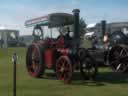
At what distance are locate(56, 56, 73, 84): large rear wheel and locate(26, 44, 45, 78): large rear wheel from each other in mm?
1059

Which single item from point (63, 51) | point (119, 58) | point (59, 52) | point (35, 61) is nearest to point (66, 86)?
point (63, 51)

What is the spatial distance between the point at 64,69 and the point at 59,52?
3.40 feet

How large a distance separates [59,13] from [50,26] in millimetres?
552

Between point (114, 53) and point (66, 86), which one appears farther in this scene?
point (114, 53)

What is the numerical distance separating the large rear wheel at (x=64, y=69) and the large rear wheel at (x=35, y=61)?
3.47ft

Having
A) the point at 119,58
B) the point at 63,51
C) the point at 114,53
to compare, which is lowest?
the point at 119,58

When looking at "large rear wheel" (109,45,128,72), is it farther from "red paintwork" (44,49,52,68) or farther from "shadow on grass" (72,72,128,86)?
"red paintwork" (44,49,52,68)

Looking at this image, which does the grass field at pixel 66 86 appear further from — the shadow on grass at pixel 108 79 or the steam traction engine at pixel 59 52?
the steam traction engine at pixel 59 52

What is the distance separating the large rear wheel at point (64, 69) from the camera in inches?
415

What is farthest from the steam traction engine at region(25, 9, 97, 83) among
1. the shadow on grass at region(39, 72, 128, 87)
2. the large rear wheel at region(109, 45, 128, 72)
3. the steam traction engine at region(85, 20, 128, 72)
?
the large rear wheel at region(109, 45, 128, 72)

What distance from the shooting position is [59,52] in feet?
38.4

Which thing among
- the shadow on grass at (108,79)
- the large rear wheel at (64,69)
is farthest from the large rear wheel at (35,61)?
the shadow on grass at (108,79)

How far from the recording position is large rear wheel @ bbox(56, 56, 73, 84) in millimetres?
10547

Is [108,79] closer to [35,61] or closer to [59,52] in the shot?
[59,52]
